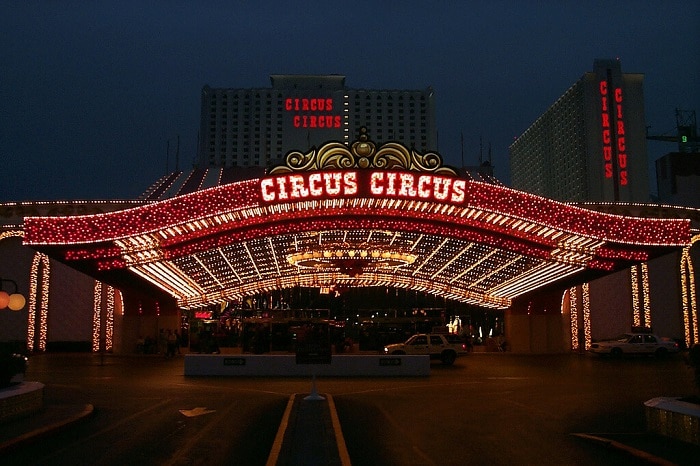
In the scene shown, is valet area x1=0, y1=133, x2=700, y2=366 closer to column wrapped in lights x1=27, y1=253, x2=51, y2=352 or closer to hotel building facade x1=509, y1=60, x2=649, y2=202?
column wrapped in lights x1=27, y1=253, x2=51, y2=352

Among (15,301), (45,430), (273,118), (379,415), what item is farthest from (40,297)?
(273,118)

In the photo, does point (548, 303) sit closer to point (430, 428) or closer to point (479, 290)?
point (479, 290)

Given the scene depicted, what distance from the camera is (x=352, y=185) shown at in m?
22.3

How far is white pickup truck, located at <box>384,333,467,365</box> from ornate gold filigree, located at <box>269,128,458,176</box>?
13.4m

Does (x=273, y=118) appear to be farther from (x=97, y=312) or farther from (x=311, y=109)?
(x=97, y=312)

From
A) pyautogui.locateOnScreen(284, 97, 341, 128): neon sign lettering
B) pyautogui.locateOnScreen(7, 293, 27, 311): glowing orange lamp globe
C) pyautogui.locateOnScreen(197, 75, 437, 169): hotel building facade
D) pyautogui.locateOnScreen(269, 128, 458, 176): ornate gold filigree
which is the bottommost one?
pyautogui.locateOnScreen(7, 293, 27, 311): glowing orange lamp globe

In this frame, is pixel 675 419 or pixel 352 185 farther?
pixel 352 185

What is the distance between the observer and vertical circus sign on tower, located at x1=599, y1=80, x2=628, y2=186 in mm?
84125

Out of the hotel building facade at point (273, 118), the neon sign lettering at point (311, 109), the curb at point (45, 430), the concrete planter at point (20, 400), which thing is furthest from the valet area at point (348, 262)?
the hotel building facade at point (273, 118)

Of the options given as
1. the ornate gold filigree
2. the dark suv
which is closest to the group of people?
the ornate gold filigree

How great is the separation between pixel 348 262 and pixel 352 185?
1633 centimetres

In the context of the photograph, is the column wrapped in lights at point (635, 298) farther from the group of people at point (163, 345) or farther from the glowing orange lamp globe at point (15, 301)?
the glowing orange lamp globe at point (15, 301)

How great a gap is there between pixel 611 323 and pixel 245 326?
23.7 m

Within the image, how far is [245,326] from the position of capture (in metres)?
47.9
